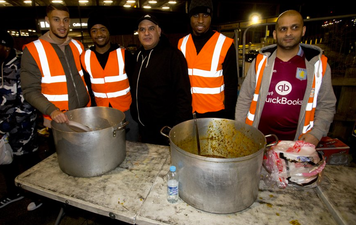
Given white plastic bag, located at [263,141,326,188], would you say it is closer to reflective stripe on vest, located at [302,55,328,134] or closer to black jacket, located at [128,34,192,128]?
reflective stripe on vest, located at [302,55,328,134]

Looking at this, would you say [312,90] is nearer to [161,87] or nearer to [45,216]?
[161,87]

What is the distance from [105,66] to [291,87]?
2.12 m

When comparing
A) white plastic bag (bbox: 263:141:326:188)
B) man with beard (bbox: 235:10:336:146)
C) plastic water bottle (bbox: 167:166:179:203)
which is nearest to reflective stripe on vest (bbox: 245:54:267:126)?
man with beard (bbox: 235:10:336:146)

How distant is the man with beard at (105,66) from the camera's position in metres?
2.51

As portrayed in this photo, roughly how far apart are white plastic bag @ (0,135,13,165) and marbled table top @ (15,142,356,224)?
103cm

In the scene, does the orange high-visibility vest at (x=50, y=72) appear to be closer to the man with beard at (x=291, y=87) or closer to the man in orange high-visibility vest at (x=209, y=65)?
the man in orange high-visibility vest at (x=209, y=65)

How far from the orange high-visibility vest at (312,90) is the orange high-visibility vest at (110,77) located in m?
1.60

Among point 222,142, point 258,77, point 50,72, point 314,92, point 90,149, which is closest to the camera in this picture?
point 90,149

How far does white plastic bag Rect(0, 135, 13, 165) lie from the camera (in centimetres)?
223

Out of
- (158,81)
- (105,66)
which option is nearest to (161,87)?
(158,81)

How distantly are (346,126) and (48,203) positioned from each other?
558 cm

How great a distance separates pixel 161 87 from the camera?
2287 mm

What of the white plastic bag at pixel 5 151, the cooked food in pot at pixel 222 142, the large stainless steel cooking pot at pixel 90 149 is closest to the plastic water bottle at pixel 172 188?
the cooked food in pot at pixel 222 142

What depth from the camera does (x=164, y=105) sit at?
7.67ft
